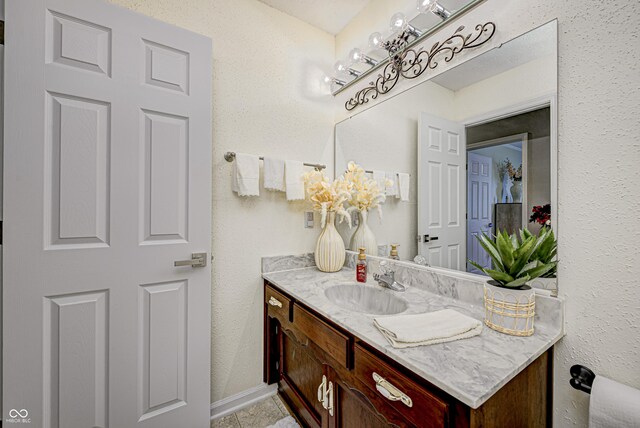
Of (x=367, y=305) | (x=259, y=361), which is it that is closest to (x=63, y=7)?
(x=367, y=305)

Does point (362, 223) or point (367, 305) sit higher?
point (362, 223)

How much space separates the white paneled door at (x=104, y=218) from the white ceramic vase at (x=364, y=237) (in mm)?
946

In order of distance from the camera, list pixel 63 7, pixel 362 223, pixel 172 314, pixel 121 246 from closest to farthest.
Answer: pixel 63 7, pixel 121 246, pixel 172 314, pixel 362 223

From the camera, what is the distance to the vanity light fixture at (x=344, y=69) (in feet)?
5.87

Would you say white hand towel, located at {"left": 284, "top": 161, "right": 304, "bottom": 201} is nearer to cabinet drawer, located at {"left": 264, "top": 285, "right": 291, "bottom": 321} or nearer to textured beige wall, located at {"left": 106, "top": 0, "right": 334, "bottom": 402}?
textured beige wall, located at {"left": 106, "top": 0, "right": 334, "bottom": 402}

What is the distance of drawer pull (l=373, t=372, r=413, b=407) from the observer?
28.9 inches

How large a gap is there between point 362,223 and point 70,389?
1.65 m

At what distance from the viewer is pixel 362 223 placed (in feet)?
5.84

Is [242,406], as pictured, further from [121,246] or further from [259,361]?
[121,246]

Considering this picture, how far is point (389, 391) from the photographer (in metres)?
0.78

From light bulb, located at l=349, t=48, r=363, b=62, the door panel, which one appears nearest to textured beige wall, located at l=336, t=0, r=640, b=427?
light bulb, located at l=349, t=48, r=363, b=62

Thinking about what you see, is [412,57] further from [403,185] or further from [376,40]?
[403,185]

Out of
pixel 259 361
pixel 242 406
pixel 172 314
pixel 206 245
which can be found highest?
pixel 206 245

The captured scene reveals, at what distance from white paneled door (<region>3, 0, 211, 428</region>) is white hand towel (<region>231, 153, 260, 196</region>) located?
0.18 metres
